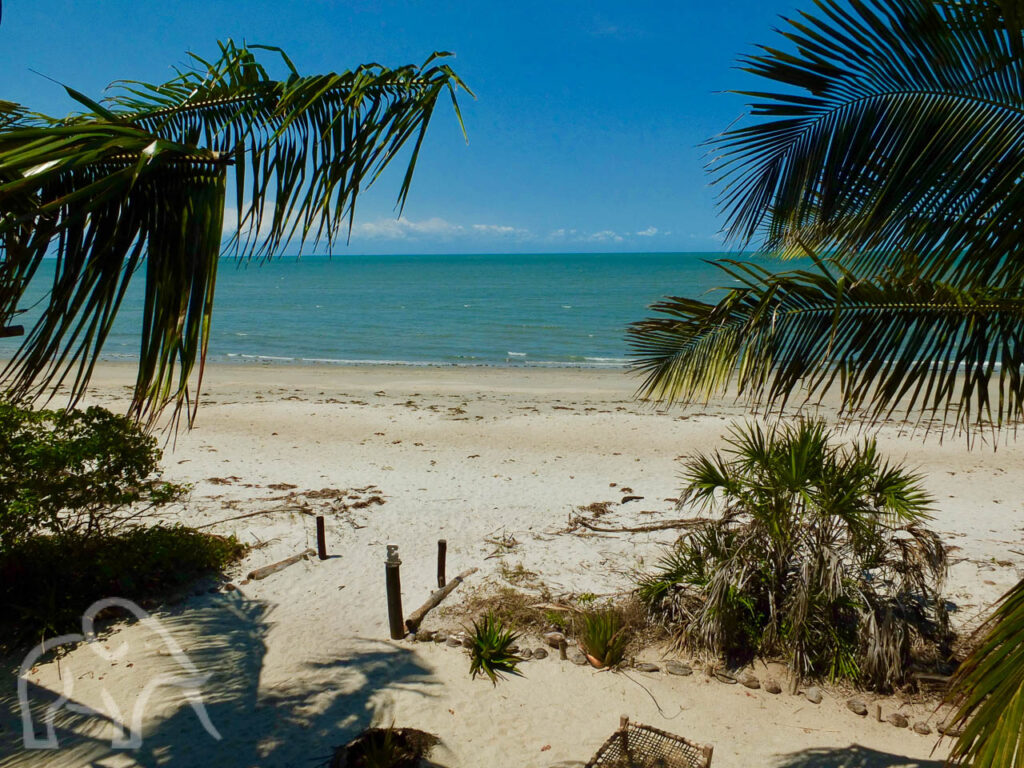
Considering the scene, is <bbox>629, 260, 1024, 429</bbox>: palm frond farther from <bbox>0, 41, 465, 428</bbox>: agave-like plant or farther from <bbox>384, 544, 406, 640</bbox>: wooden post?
<bbox>384, 544, 406, 640</bbox>: wooden post

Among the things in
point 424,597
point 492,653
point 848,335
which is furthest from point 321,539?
point 848,335

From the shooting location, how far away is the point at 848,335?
326cm

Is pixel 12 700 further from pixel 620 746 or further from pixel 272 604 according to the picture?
pixel 620 746

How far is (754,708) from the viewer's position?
209 inches

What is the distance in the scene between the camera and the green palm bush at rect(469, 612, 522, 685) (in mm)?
5745

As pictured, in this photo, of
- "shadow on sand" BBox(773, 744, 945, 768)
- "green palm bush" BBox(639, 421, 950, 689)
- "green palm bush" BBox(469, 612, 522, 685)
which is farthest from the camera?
"green palm bush" BBox(469, 612, 522, 685)

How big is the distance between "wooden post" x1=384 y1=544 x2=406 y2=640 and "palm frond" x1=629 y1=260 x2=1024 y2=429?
11.5 ft

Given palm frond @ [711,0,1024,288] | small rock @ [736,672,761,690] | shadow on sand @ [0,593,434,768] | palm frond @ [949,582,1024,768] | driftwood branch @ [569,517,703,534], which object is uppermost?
palm frond @ [711,0,1024,288]

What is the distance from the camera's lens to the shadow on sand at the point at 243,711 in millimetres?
4723

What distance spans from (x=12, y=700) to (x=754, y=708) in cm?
583

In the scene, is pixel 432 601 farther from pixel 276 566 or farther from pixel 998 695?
pixel 998 695

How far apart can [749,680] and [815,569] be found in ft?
3.56
